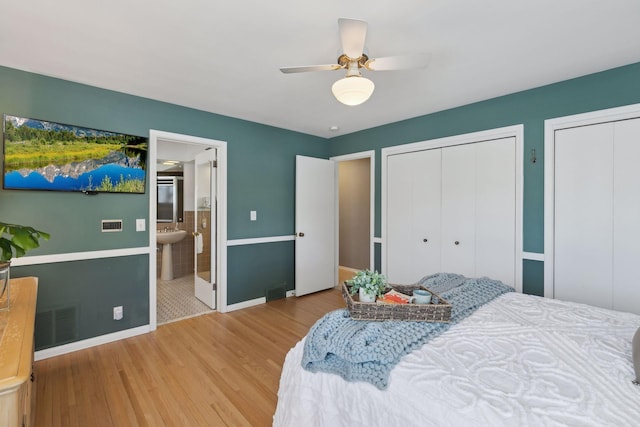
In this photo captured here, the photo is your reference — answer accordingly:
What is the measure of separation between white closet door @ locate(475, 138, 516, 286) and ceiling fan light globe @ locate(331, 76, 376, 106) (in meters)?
1.91

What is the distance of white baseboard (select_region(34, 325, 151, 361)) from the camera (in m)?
2.42

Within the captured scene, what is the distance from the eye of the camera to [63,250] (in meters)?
2.50

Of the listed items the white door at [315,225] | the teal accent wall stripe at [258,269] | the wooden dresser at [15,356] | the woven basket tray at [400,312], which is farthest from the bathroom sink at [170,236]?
the woven basket tray at [400,312]

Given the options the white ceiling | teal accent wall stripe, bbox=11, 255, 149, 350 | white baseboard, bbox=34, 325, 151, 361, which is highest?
the white ceiling

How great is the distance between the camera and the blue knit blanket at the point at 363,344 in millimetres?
1187

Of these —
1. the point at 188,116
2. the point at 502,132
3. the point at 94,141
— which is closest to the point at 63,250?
the point at 94,141

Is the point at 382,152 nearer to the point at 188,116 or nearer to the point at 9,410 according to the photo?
the point at 188,116

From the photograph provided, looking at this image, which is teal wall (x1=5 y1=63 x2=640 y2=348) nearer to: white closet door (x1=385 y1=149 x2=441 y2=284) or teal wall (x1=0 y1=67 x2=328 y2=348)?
teal wall (x1=0 y1=67 x2=328 y2=348)

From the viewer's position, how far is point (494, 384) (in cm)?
105

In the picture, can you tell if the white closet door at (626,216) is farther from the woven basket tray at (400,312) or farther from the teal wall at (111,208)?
the teal wall at (111,208)

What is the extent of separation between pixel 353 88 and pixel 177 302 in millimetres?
3501

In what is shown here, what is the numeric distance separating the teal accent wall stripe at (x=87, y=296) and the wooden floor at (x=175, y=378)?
19cm

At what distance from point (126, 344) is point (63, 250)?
100 cm

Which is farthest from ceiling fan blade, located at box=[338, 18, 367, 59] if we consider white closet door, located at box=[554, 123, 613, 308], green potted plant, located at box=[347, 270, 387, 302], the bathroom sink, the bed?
the bathroom sink
